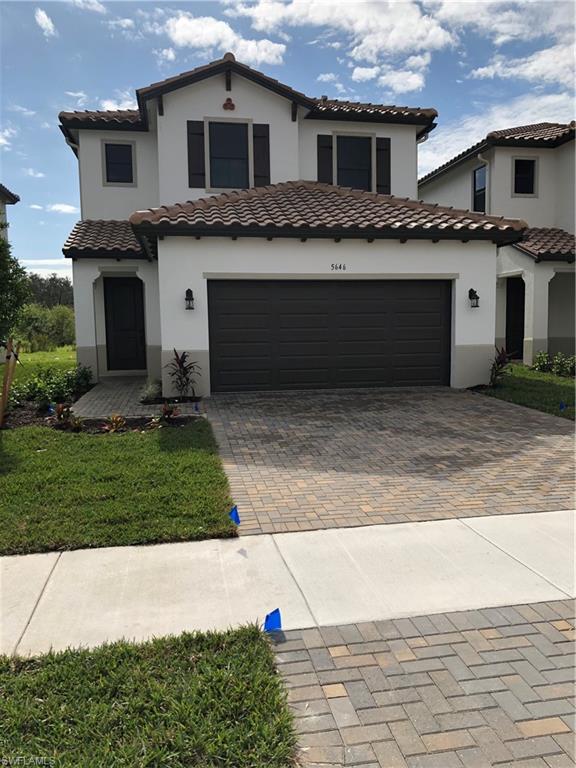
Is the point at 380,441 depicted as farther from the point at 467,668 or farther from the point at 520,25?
the point at 520,25

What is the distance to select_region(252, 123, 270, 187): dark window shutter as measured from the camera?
1557 cm

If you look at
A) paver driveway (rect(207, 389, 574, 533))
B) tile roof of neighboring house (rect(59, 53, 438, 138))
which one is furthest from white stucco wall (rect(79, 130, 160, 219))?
paver driveway (rect(207, 389, 574, 533))

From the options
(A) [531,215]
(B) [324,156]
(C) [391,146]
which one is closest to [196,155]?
(B) [324,156]

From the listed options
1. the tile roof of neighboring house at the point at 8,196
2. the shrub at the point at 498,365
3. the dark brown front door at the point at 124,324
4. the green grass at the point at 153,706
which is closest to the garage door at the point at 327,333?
the shrub at the point at 498,365

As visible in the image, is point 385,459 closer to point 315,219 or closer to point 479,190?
point 315,219

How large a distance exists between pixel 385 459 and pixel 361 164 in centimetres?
1199

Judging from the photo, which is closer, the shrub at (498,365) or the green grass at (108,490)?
the green grass at (108,490)

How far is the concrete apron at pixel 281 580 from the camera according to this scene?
12.3 feet

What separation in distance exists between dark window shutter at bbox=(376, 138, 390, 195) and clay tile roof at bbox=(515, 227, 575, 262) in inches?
171

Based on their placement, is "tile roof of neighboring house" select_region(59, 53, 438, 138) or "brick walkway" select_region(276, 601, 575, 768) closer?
"brick walkway" select_region(276, 601, 575, 768)

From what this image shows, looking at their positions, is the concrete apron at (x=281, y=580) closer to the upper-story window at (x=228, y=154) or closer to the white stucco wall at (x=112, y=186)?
the upper-story window at (x=228, y=154)

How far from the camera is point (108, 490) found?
620 centimetres

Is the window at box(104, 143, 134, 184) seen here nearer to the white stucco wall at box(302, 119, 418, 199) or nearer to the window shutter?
the window shutter

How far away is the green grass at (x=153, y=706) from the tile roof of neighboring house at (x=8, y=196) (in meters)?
24.3
